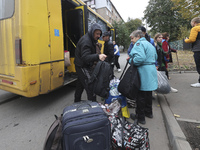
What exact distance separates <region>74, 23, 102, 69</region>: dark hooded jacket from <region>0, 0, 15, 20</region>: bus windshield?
1.63 meters

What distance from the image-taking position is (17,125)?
8.80 ft

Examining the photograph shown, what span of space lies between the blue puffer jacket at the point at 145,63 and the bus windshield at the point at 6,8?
260 cm

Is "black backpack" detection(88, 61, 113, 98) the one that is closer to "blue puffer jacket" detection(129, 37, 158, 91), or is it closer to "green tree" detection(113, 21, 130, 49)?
"blue puffer jacket" detection(129, 37, 158, 91)

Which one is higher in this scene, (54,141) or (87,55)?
(87,55)

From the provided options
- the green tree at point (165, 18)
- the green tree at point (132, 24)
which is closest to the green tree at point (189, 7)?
the green tree at point (165, 18)

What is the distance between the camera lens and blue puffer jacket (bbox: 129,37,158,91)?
2.31 meters

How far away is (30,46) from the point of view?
2.59 m

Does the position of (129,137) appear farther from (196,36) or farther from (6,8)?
(196,36)

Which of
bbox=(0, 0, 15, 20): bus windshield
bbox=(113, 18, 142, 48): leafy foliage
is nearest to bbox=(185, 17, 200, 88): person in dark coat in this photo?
bbox=(0, 0, 15, 20): bus windshield

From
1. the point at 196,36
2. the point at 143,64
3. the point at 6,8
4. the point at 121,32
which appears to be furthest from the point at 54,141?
the point at 121,32

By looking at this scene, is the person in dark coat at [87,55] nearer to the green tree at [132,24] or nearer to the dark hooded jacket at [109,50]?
the dark hooded jacket at [109,50]

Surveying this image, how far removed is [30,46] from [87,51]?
3.83 ft

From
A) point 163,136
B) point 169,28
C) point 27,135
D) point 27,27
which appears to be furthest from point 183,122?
point 169,28

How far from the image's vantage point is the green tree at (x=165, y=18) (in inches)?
1163
